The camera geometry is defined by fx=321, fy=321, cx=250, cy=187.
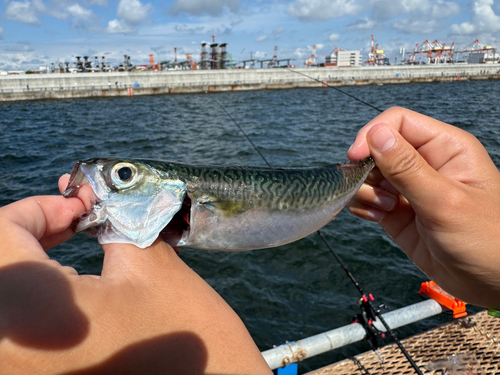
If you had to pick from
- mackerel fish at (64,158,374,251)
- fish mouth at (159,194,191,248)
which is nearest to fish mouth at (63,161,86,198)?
mackerel fish at (64,158,374,251)

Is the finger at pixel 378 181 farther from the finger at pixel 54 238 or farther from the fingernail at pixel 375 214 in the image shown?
the finger at pixel 54 238

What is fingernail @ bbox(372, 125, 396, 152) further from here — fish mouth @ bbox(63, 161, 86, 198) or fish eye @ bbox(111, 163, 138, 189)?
fish mouth @ bbox(63, 161, 86, 198)

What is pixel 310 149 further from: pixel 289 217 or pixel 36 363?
pixel 36 363

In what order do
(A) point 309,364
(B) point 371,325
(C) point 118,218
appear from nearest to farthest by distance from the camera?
(C) point 118,218 → (B) point 371,325 → (A) point 309,364

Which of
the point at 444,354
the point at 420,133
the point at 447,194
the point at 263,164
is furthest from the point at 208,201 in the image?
the point at 263,164

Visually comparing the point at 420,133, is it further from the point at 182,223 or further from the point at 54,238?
the point at 54,238

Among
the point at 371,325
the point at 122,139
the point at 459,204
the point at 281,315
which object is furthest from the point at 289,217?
the point at 122,139
